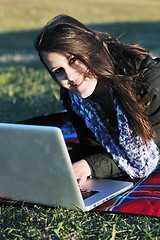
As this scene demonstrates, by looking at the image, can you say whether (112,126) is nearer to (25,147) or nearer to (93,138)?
(93,138)

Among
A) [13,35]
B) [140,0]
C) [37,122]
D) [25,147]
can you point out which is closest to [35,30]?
[13,35]

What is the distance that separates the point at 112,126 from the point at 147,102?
1.16 feet

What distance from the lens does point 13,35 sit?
14867 millimetres

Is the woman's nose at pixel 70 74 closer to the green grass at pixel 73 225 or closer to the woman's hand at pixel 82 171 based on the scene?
the woman's hand at pixel 82 171

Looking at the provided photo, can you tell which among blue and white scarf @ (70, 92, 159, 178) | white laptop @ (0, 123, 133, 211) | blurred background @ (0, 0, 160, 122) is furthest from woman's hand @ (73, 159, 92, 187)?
blurred background @ (0, 0, 160, 122)

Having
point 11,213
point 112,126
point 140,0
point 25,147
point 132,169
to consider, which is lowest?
point 140,0

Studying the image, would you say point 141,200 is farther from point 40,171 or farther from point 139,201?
point 40,171

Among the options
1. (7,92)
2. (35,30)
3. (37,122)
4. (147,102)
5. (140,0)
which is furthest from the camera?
(140,0)

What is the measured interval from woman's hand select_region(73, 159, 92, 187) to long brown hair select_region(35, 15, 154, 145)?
1.43 ft

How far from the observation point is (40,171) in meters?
2.14

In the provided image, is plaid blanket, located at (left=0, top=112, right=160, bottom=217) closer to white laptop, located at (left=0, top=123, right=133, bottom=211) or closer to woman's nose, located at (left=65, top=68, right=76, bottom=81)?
white laptop, located at (left=0, top=123, right=133, bottom=211)

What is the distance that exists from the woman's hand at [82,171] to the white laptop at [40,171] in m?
0.10

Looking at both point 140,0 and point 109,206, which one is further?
point 140,0

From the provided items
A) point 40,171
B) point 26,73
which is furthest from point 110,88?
point 26,73
